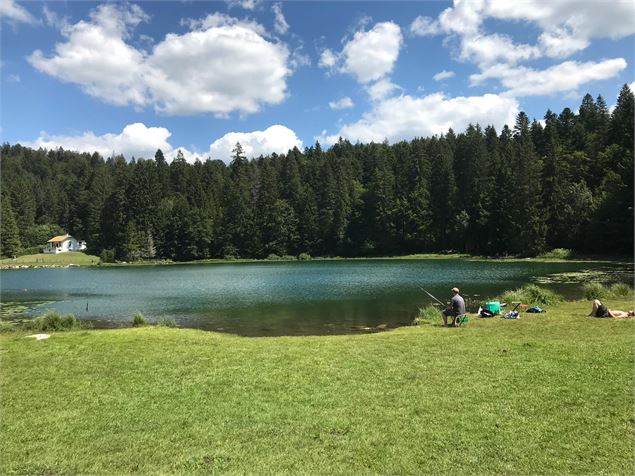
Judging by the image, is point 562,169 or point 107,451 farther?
point 562,169

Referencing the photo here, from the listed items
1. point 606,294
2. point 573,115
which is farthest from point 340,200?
point 606,294

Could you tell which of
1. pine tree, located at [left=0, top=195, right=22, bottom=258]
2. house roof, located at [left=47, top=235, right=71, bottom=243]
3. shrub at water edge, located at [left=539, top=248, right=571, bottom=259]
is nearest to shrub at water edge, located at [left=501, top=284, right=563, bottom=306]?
shrub at water edge, located at [left=539, top=248, right=571, bottom=259]

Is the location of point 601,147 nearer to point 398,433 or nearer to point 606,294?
point 606,294

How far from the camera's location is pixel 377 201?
120188 mm

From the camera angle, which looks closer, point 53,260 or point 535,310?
point 535,310

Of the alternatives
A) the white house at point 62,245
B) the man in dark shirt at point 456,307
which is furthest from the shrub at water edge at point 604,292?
the white house at point 62,245

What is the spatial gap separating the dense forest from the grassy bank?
12.7 feet

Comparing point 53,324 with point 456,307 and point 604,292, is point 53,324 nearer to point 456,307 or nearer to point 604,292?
point 456,307

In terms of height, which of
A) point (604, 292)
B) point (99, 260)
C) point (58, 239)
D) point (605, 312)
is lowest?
point (99, 260)

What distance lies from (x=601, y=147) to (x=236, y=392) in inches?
4110

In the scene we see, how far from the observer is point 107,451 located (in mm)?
7633

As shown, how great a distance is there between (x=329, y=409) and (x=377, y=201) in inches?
4448

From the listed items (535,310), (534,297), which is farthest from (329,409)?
(534,297)

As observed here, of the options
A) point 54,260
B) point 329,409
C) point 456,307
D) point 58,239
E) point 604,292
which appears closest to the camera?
point 329,409
